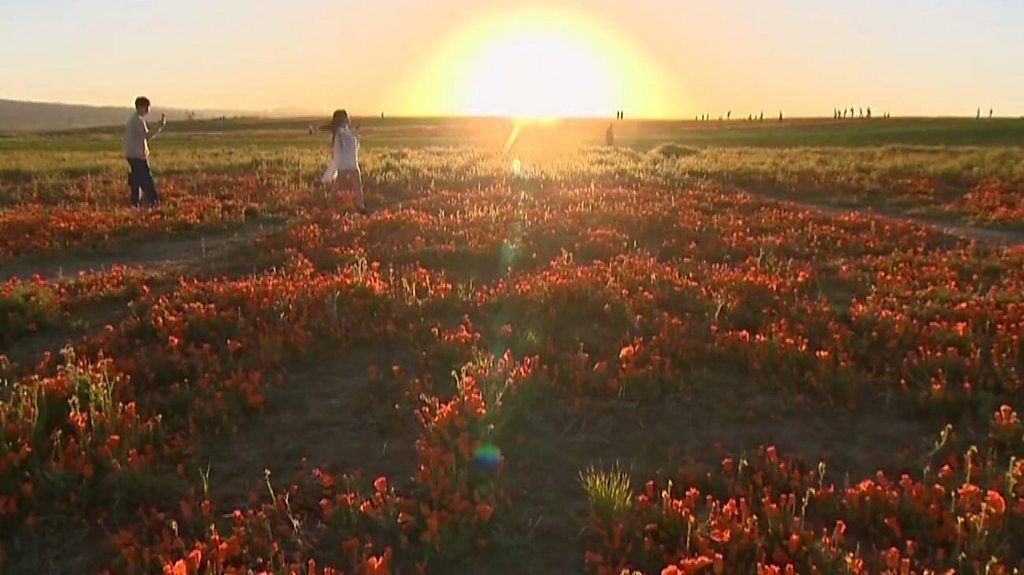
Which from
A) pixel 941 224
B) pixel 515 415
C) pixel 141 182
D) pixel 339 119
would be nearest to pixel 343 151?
pixel 339 119

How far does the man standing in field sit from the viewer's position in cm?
1817

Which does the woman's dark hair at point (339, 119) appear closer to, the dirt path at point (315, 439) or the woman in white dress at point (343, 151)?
the woman in white dress at point (343, 151)

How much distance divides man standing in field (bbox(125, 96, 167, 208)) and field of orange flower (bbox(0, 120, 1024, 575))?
749cm

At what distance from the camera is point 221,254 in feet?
43.1

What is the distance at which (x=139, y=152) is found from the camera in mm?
18578

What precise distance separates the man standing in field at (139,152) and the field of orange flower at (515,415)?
7.49 m

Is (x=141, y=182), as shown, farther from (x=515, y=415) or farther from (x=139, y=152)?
(x=515, y=415)

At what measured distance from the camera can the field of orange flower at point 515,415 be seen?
455cm

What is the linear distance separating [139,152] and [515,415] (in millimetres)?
15855

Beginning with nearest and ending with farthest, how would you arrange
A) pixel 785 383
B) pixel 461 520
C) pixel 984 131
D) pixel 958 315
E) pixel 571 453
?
1. pixel 461 520
2. pixel 571 453
3. pixel 785 383
4. pixel 958 315
5. pixel 984 131

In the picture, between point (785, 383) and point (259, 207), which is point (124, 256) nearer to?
point (259, 207)

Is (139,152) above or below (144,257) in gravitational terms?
above

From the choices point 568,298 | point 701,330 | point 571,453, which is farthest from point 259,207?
point 571,453

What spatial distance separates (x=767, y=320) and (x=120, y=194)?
19.4 metres
